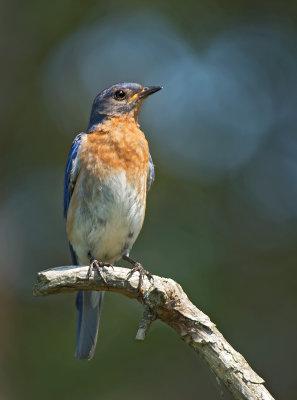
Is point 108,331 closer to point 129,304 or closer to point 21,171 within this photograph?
point 129,304

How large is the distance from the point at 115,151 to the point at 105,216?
2.28ft

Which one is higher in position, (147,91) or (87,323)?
(147,91)

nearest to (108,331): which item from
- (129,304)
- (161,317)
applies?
(129,304)

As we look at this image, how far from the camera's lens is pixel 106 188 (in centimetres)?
658

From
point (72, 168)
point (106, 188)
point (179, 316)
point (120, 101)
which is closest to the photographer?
point (179, 316)

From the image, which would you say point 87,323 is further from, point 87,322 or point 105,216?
point 105,216

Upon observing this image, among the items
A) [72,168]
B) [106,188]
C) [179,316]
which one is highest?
[72,168]

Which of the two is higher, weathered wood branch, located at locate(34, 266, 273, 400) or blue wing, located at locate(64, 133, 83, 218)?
blue wing, located at locate(64, 133, 83, 218)

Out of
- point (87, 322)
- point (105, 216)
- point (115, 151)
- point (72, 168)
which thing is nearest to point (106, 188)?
point (105, 216)

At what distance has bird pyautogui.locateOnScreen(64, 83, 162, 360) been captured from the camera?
21.7 feet

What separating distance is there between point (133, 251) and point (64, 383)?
2441 mm

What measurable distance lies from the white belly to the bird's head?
92cm

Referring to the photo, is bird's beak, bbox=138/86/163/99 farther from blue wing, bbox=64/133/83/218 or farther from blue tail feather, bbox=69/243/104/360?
blue tail feather, bbox=69/243/104/360

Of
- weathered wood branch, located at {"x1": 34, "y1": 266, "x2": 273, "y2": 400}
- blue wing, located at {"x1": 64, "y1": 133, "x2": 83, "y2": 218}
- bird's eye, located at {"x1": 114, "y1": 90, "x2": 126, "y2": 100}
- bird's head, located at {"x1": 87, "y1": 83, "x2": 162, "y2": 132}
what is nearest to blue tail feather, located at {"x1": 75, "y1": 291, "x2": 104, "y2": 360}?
blue wing, located at {"x1": 64, "y1": 133, "x2": 83, "y2": 218}
